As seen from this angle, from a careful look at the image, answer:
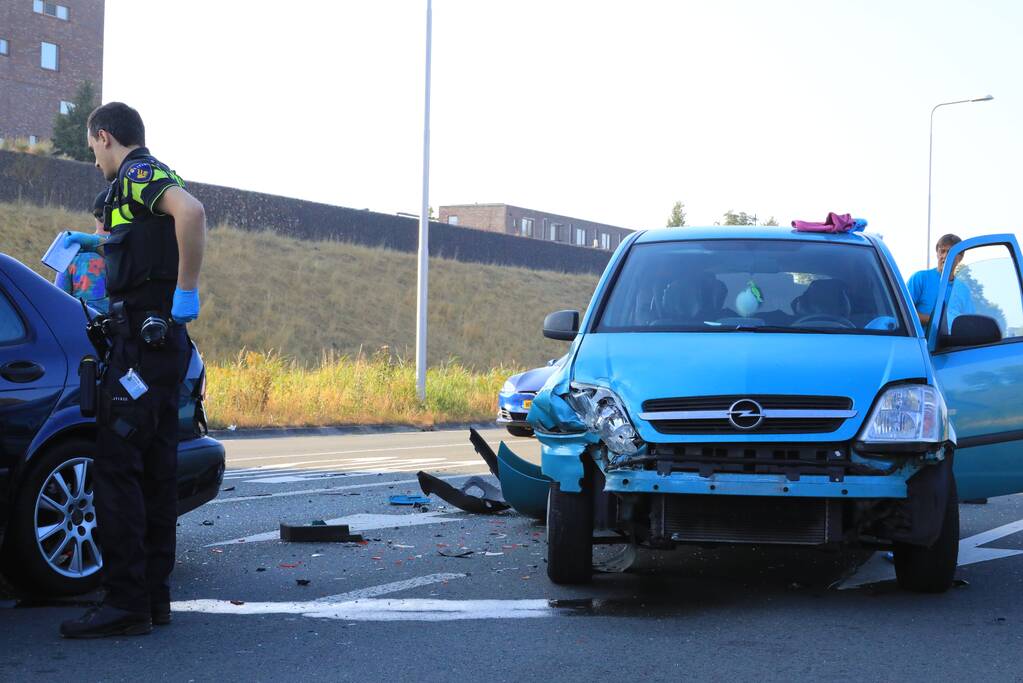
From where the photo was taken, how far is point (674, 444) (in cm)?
625

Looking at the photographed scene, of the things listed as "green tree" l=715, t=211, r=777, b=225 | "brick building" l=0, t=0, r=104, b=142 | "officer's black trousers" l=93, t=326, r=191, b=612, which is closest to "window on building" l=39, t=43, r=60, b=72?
"brick building" l=0, t=0, r=104, b=142

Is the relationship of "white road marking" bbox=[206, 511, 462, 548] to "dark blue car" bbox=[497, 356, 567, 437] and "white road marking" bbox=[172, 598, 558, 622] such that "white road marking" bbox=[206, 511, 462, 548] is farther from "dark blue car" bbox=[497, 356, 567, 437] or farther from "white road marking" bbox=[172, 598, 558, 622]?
"dark blue car" bbox=[497, 356, 567, 437]

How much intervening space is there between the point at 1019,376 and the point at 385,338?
49.5 m

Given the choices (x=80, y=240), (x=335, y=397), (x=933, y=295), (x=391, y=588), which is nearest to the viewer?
(x=391, y=588)

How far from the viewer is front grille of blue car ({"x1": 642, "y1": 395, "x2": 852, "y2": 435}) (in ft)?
20.5

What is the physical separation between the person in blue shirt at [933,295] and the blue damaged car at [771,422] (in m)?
0.41

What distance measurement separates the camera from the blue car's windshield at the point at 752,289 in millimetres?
7316

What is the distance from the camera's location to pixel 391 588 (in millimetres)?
6867

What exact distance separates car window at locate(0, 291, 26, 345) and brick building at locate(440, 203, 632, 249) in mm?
96184

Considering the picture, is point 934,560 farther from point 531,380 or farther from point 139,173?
point 531,380

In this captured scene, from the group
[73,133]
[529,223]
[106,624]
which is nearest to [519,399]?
[106,624]

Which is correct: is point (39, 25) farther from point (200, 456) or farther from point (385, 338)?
point (200, 456)

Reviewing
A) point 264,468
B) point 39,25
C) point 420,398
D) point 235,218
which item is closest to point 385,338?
point 235,218

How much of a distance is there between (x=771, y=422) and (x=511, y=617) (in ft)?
4.49
